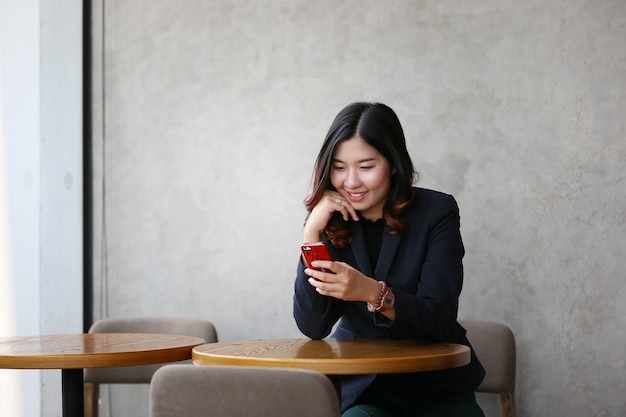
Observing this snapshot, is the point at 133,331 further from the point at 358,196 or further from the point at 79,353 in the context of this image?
the point at 358,196

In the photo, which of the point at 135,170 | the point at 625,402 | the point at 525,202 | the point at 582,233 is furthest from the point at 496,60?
the point at 135,170

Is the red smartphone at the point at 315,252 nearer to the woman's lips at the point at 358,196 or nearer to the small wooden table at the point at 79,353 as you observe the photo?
the woman's lips at the point at 358,196

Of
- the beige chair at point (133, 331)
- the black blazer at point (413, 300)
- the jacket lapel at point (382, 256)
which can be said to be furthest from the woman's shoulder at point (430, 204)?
the beige chair at point (133, 331)

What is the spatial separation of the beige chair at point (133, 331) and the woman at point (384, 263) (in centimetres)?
98

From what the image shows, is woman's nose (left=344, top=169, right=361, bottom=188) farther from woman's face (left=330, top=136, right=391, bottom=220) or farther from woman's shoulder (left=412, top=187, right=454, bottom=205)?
woman's shoulder (left=412, top=187, right=454, bottom=205)

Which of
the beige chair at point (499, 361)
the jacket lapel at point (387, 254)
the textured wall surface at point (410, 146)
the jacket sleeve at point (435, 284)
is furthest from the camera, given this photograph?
the textured wall surface at point (410, 146)

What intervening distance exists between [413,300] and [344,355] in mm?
350

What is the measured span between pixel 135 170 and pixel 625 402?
2.49 metres

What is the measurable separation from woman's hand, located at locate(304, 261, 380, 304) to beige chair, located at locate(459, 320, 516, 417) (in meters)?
1.02

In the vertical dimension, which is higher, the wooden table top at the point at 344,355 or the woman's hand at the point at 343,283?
the woman's hand at the point at 343,283

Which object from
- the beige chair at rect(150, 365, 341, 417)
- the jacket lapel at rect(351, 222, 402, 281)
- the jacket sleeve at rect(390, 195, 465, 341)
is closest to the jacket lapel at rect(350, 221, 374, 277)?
the jacket lapel at rect(351, 222, 402, 281)

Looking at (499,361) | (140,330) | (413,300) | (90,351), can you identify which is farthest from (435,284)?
(140,330)

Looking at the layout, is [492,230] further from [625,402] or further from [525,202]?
[625,402]

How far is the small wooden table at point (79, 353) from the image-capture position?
7.22ft
